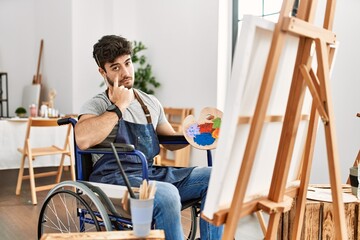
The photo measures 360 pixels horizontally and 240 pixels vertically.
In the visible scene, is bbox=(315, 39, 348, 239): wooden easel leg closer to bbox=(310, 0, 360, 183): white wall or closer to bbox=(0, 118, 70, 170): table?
bbox=(310, 0, 360, 183): white wall

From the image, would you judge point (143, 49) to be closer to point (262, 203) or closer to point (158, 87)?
point (158, 87)

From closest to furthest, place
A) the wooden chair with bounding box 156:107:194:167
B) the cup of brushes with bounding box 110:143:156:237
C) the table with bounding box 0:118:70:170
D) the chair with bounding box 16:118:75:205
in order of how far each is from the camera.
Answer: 1. the cup of brushes with bounding box 110:143:156:237
2. the chair with bounding box 16:118:75:205
3. the table with bounding box 0:118:70:170
4. the wooden chair with bounding box 156:107:194:167

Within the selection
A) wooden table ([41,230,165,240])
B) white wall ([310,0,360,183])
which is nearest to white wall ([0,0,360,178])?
white wall ([310,0,360,183])

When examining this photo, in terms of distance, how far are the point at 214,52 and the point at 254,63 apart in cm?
320

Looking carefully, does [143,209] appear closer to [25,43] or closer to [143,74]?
[143,74]

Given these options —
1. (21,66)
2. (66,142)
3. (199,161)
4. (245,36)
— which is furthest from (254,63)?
(21,66)

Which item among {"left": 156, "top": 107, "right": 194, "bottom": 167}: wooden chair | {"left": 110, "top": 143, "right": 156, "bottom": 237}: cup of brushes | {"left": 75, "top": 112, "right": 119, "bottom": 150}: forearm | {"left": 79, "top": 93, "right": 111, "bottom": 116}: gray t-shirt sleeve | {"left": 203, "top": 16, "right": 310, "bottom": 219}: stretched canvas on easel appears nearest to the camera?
{"left": 203, "top": 16, "right": 310, "bottom": 219}: stretched canvas on easel

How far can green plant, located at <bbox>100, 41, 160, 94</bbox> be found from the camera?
5.11 m

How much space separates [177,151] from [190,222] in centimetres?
156

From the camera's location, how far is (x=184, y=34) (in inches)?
184

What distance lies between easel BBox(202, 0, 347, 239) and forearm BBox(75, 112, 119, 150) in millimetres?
771

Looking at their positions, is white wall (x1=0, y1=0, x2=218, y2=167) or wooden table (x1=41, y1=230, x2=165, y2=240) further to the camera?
white wall (x1=0, y1=0, x2=218, y2=167)

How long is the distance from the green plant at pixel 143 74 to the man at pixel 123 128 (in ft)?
9.88

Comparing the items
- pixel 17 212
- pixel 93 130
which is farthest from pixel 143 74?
pixel 93 130
